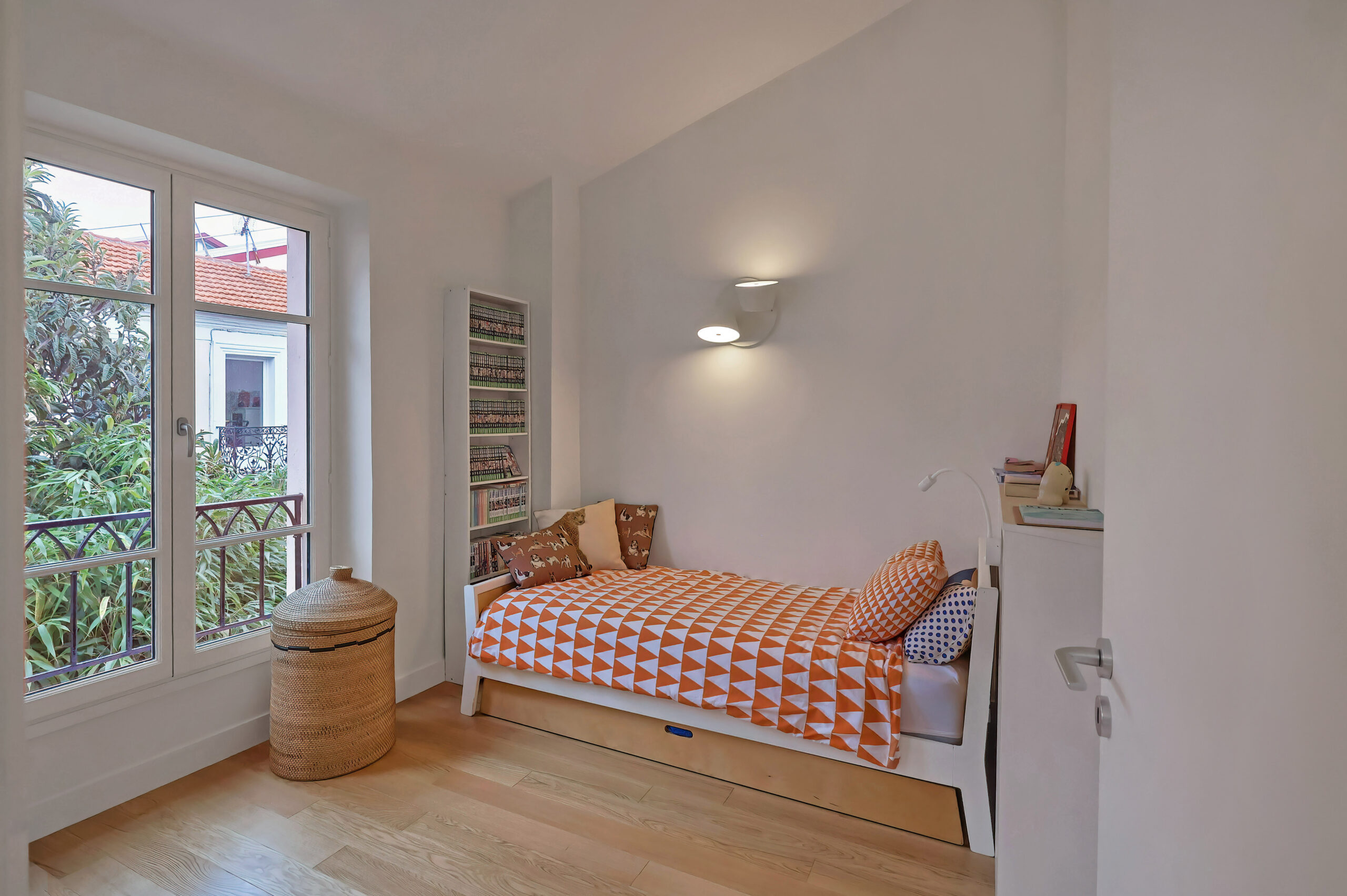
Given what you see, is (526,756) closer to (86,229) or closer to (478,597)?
(478,597)

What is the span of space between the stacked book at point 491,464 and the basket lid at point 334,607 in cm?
81

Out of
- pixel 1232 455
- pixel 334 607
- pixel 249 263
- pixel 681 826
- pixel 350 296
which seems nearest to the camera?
pixel 1232 455

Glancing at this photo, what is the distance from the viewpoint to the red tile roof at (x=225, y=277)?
7.82ft

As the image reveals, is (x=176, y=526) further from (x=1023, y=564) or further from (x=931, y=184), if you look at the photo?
(x=931, y=184)

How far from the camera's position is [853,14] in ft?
10.2

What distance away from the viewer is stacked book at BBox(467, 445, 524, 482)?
11.5 ft

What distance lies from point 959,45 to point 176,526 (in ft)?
12.8

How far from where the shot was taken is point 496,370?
3615 millimetres

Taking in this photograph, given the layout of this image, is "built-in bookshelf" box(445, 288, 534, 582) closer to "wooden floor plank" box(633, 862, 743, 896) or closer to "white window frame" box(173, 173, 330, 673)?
"white window frame" box(173, 173, 330, 673)

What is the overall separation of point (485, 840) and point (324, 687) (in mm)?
882

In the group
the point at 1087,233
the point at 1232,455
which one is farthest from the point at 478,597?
the point at 1232,455

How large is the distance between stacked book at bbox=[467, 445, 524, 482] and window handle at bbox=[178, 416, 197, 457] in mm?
1154

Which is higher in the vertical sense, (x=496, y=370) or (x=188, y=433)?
(x=496, y=370)

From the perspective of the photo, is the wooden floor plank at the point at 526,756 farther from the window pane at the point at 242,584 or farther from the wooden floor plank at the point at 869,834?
the window pane at the point at 242,584
